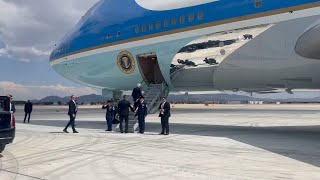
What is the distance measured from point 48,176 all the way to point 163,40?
944cm

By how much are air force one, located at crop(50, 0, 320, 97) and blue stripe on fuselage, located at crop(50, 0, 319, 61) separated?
0.11 feet

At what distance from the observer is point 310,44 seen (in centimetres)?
1091

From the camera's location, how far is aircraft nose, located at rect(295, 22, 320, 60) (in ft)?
35.2

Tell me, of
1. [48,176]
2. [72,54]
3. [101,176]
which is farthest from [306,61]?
[72,54]

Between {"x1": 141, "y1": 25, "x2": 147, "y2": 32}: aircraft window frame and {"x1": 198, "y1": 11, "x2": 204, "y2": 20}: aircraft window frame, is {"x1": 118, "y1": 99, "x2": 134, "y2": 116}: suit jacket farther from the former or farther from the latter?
{"x1": 198, "y1": 11, "x2": 204, "y2": 20}: aircraft window frame

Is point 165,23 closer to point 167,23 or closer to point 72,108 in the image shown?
point 167,23

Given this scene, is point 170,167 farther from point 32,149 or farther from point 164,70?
point 164,70

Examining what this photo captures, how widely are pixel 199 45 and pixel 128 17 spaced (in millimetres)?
4508

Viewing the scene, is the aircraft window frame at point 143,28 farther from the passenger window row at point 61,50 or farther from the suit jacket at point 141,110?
the passenger window row at point 61,50

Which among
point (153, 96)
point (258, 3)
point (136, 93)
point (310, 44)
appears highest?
point (258, 3)

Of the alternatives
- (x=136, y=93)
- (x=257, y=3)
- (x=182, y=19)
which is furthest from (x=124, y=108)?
(x=257, y=3)

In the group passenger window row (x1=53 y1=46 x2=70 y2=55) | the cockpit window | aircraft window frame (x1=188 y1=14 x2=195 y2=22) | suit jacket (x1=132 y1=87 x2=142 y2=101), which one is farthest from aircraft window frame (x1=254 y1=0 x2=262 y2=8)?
passenger window row (x1=53 y1=46 x2=70 y2=55)

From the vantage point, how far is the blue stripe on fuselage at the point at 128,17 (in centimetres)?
1218

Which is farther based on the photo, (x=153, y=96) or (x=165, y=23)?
(x=153, y=96)
